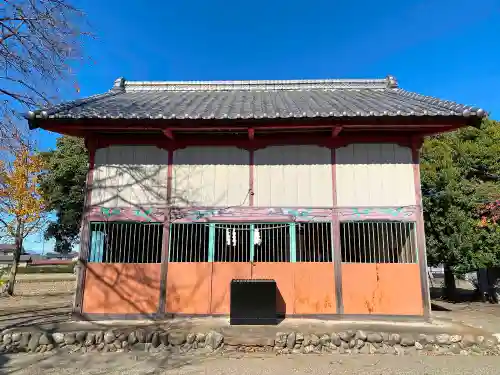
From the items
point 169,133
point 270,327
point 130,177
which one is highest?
point 169,133

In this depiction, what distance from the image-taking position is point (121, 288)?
809 cm

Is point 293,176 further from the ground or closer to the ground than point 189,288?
further from the ground

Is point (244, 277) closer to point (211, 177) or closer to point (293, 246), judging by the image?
point (293, 246)

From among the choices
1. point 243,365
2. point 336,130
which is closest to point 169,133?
point 336,130

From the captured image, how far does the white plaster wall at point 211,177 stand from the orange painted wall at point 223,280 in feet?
4.93

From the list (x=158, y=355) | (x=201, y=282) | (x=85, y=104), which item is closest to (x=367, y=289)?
(x=201, y=282)

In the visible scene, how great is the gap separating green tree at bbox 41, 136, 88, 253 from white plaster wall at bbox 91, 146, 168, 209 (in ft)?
39.1

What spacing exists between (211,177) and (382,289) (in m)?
4.91

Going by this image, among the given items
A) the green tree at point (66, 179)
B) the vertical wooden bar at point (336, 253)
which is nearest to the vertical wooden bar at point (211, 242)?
the vertical wooden bar at point (336, 253)

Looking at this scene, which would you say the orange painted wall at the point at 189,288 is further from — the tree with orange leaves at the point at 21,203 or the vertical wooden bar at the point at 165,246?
the tree with orange leaves at the point at 21,203

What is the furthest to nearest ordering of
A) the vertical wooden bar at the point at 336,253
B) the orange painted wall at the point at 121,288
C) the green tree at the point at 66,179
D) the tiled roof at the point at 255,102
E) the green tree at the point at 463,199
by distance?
the green tree at the point at 66,179
the green tree at the point at 463,199
the orange painted wall at the point at 121,288
the vertical wooden bar at the point at 336,253
the tiled roof at the point at 255,102

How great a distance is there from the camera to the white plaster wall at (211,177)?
8.48 meters

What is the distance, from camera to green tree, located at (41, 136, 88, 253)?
63.0ft

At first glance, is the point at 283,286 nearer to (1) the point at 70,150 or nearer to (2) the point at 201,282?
(2) the point at 201,282
